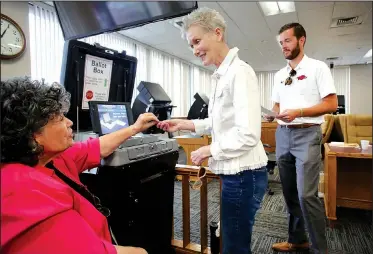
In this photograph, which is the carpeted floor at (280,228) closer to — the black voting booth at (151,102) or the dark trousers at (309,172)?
the dark trousers at (309,172)

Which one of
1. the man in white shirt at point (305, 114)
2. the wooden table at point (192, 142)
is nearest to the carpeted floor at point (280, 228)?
the man in white shirt at point (305, 114)

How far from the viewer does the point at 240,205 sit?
0.96m

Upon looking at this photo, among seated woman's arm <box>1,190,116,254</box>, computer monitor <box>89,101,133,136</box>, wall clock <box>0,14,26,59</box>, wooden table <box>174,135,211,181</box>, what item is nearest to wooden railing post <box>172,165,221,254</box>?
computer monitor <box>89,101,133,136</box>

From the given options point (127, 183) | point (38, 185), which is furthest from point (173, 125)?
point (38, 185)

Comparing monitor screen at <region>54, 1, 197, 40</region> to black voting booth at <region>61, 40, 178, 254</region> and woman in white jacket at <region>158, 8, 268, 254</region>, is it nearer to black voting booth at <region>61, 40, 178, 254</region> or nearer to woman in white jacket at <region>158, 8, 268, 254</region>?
woman in white jacket at <region>158, 8, 268, 254</region>

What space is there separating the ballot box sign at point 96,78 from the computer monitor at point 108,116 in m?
0.19

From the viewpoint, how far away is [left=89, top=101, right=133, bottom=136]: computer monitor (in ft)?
4.36

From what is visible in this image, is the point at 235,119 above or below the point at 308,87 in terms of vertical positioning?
below

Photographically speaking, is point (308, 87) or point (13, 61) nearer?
point (13, 61)

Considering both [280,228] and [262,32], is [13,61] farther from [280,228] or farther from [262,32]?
[262,32]

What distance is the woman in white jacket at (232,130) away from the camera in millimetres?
893

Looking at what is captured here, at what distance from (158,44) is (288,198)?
180 inches

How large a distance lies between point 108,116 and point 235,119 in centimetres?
79

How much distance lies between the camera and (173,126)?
A: 131 cm
